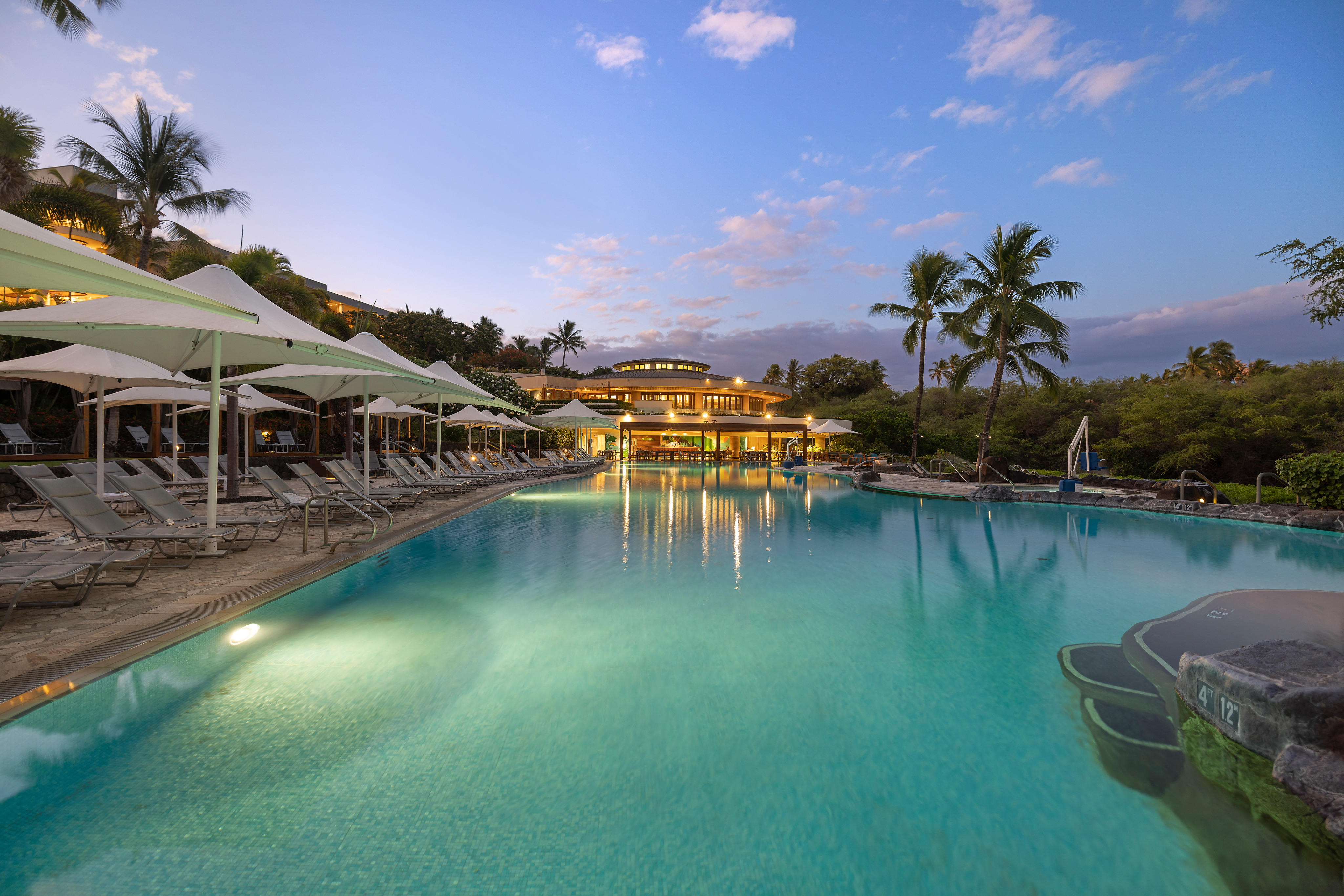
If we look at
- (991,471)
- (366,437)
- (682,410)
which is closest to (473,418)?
(366,437)

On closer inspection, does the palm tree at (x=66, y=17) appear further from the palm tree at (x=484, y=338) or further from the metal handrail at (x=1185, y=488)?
the palm tree at (x=484, y=338)

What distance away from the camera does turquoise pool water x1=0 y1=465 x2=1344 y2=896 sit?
6.28 feet

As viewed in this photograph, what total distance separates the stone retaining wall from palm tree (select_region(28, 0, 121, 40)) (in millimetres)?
25437

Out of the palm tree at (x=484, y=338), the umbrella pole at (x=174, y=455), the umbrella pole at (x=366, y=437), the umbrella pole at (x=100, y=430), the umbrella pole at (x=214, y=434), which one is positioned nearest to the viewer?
the umbrella pole at (x=214, y=434)

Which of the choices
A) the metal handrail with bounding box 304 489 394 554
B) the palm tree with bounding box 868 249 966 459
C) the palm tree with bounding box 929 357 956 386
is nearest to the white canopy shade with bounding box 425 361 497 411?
the metal handrail with bounding box 304 489 394 554

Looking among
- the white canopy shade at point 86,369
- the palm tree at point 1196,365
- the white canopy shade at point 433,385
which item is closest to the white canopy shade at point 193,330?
the white canopy shade at point 433,385

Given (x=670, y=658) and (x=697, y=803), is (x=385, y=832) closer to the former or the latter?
(x=697, y=803)

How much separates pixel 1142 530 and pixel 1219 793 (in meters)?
10.1

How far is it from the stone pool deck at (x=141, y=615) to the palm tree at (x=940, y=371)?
58.4 m

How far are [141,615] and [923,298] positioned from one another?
25.4m

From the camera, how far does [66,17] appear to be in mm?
12602

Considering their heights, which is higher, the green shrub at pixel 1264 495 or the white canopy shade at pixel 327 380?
the white canopy shade at pixel 327 380

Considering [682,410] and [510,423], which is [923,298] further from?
[682,410]

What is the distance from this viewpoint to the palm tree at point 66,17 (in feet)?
40.9
